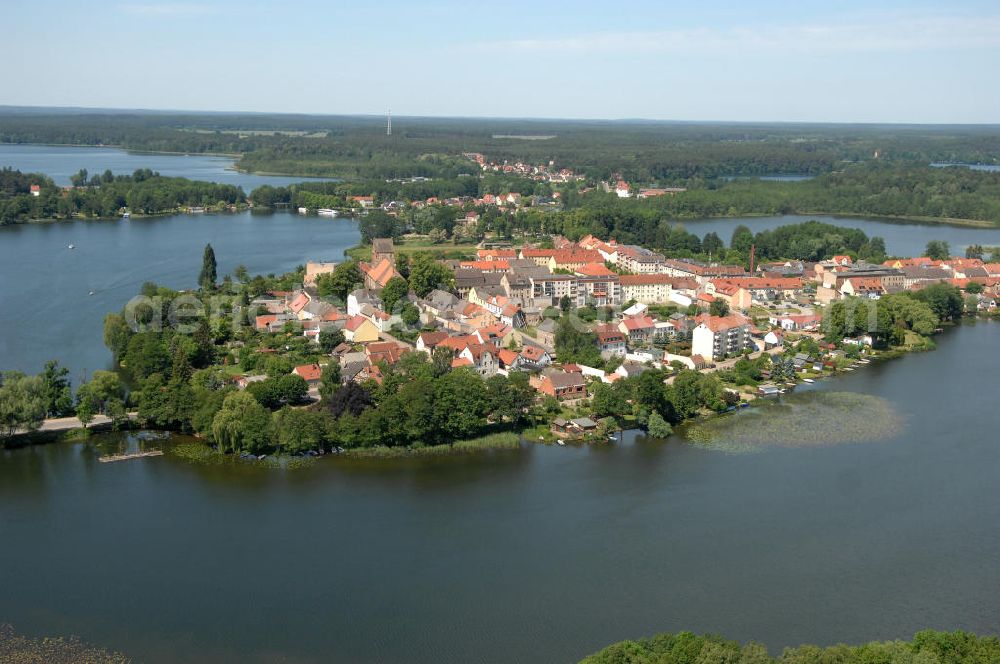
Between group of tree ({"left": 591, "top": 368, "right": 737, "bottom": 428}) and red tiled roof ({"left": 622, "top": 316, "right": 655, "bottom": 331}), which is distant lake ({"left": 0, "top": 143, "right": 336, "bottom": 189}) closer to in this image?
red tiled roof ({"left": 622, "top": 316, "right": 655, "bottom": 331})

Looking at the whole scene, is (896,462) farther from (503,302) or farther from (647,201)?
(647,201)

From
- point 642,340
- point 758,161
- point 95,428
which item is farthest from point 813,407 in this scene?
point 758,161

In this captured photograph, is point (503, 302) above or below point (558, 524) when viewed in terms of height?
above

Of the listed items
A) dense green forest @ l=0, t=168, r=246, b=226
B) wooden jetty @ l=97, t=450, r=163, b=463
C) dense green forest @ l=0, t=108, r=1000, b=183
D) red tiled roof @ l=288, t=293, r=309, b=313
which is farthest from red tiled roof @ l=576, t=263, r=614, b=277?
dense green forest @ l=0, t=108, r=1000, b=183

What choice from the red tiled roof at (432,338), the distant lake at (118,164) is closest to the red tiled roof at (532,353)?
the red tiled roof at (432,338)

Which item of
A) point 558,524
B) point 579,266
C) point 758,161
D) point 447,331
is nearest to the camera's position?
point 558,524
